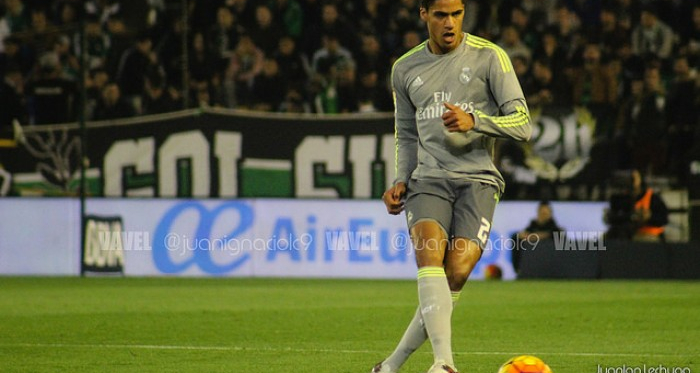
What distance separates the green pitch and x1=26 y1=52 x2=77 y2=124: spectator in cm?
260

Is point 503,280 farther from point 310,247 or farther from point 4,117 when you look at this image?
point 4,117

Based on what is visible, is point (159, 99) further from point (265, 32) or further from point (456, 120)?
point (456, 120)

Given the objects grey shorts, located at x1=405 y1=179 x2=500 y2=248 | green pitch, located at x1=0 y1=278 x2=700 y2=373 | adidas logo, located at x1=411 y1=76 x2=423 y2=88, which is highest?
adidas logo, located at x1=411 y1=76 x2=423 y2=88

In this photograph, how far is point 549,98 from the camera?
58.6 feet

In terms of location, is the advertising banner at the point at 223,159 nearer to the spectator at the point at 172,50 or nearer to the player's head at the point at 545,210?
the player's head at the point at 545,210

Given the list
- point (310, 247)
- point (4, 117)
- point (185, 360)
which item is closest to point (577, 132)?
point (310, 247)

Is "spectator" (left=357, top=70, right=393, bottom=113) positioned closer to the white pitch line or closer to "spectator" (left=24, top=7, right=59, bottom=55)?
"spectator" (left=24, top=7, right=59, bottom=55)

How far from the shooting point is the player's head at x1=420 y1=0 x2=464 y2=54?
6.55 metres

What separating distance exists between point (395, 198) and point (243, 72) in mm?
13209

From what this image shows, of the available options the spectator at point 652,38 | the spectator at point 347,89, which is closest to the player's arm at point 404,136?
the spectator at point 347,89

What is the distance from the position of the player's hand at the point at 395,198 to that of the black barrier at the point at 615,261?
1097 cm

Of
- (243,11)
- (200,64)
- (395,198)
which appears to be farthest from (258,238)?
(395,198)

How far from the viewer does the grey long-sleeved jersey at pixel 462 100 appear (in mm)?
6625

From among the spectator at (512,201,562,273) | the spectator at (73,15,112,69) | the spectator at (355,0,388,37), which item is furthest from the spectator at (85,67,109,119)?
the spectator at (512,201,562,273)
